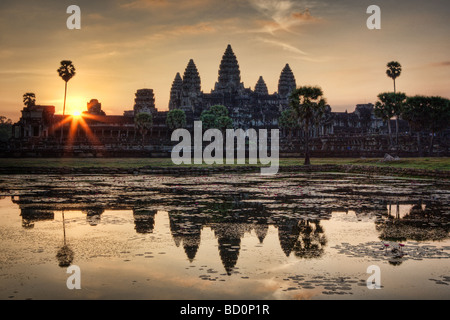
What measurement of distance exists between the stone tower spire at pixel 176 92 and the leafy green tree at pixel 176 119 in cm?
3906

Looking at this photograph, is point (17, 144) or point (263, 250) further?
point (17, 144)

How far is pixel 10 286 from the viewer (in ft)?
24.2

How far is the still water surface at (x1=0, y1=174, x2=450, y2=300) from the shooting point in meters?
7.29

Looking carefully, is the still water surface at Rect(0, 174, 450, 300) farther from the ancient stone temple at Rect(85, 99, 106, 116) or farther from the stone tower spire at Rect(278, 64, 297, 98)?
the stone tower spire at Rect(278, 64, 297, 98)

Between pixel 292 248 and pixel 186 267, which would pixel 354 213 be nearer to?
pixel 292 248

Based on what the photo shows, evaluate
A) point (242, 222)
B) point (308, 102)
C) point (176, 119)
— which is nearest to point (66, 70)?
point (176, 119)

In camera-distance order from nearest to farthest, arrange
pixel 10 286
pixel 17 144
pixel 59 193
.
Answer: pixel 10 286
pixel 59 193
pixel 17 144

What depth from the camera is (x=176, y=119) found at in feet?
374

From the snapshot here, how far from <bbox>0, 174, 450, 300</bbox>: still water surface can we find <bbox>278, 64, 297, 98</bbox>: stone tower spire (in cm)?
13962

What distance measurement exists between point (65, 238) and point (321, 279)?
623 cm

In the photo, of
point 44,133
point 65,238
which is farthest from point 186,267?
point 44,133

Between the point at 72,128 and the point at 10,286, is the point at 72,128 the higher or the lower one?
the higher one

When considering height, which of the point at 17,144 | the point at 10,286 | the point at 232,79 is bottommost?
the point at 10,286

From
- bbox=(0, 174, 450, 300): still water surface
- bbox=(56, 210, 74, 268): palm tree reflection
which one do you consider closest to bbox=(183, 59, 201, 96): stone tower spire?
bbox=(0, 174, 450, 300): still water surface
